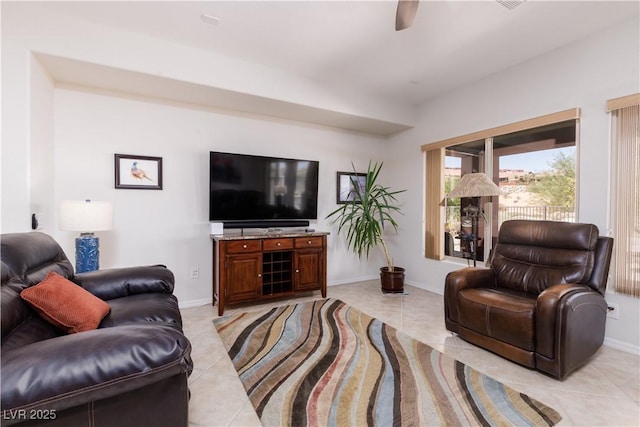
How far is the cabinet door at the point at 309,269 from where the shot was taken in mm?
3596

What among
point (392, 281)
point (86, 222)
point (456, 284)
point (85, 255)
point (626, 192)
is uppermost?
point (626, 192)

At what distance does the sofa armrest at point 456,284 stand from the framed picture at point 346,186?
218 cm

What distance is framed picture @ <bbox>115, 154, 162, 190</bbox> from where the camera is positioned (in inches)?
121

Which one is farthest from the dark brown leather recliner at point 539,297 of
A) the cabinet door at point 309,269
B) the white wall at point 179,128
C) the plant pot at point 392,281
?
the cabinet door at point 309,269

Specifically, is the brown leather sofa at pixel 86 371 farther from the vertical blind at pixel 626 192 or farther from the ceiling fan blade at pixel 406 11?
the vertical blind at pixel 626 192

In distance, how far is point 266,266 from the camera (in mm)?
3465

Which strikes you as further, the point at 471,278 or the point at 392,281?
the point at 392,281

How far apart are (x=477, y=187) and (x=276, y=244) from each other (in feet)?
7.37

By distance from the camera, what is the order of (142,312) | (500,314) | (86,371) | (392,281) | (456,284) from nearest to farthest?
(86,371) < (142,312) < (500,314) < (456,284) < (392,281)

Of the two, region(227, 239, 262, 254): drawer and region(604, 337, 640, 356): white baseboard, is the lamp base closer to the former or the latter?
region(227, 239, 262, 254): drawer

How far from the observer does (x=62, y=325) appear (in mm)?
1337

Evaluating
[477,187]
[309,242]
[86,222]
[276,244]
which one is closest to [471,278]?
[477,187]

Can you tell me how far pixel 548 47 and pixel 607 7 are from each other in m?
0.56

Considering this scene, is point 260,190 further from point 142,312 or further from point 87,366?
point 87,366
